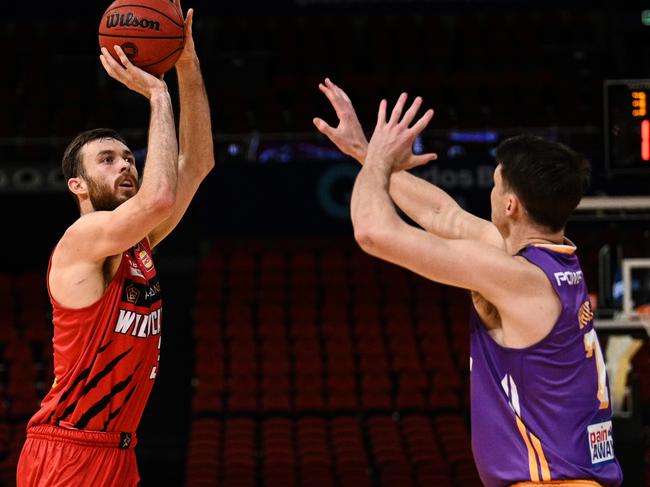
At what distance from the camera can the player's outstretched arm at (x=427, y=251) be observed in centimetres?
290

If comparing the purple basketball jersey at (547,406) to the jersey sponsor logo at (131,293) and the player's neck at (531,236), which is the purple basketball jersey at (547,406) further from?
the jersey sponsor logo at (131,293)

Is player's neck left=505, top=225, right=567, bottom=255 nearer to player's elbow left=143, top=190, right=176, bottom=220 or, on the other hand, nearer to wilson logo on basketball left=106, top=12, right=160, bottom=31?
player's elbow left=143, top=190, right=176, bottom=220

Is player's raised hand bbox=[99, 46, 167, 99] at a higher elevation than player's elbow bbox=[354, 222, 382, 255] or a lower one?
higher

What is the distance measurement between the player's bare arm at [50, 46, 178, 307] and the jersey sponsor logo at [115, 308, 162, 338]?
0.13m

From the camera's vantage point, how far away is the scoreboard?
8.22 m

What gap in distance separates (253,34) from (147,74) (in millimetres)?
13533

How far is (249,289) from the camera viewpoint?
1446cm

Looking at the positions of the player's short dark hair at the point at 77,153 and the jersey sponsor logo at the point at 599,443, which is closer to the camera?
the jersey sponsor logo at the point at 599,443

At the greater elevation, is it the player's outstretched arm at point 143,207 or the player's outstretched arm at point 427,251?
the player's outstretched arm at point 143,207

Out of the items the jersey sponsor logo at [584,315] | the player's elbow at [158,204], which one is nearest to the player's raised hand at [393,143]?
the jersey sponsor logo at [584,315]

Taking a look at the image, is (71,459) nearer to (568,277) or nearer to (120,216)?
(120,216)

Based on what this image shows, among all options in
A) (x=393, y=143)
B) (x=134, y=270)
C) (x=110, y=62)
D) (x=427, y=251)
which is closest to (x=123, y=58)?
(x=110, y=62)

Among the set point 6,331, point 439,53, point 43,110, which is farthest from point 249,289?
point 439,53

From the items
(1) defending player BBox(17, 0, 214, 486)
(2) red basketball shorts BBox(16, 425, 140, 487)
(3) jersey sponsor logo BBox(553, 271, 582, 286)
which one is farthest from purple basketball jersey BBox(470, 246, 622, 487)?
(2) red basketball shorts BBox(16, 425, 140, 487)
